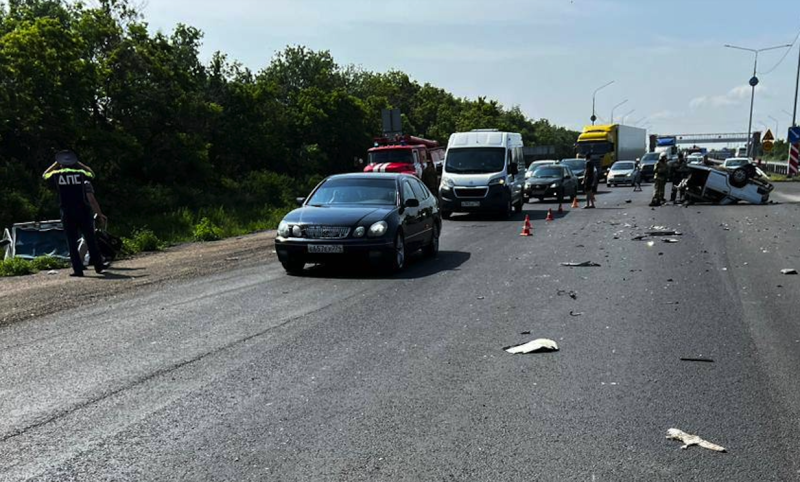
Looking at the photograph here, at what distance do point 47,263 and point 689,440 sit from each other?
11835 millimetres

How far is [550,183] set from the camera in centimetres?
3131

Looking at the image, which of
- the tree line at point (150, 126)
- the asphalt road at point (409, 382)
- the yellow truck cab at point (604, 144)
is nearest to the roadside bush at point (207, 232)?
the tree line at point (150, 126)

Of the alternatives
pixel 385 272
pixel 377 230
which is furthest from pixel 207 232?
pixel 377 230

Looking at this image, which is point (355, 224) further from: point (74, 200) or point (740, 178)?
point (740, 178)

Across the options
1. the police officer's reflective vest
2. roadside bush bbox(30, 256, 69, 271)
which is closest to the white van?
roadside bush bbox(30, 256, 69, 271)

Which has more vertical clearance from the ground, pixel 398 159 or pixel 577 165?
pixel 398 159

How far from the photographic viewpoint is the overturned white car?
27203 millimetres

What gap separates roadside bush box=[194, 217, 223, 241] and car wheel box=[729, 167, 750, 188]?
58.1 ft

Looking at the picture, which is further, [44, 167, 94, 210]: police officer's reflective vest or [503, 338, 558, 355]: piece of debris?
[44, 167, 94, 210]: police officer's reflective vest

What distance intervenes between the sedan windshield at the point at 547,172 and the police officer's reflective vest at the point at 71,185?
2256 centimetres

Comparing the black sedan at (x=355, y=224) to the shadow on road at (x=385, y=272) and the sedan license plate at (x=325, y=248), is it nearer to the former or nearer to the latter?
the sedan license plate at (x=325, y=248)

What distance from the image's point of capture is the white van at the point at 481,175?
2356cm

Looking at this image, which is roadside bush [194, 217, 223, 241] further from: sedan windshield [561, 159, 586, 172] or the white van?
sedan windshield [561, 159, 586, 172]

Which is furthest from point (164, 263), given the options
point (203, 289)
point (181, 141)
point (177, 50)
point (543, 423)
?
point (177, 50)
